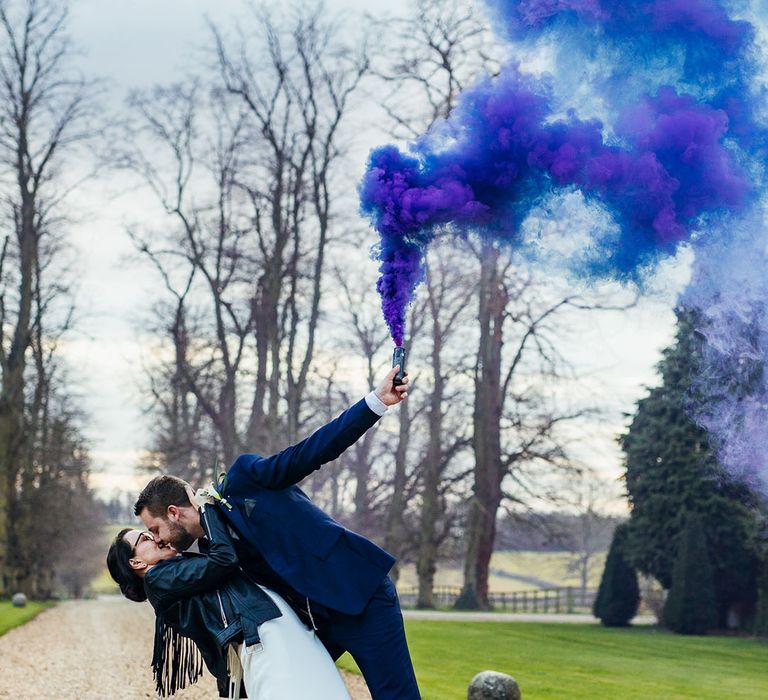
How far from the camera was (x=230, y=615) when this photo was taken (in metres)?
5.15

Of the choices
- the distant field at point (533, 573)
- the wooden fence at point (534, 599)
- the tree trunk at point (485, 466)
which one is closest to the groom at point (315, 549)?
the tree trunk at point (485, 466)

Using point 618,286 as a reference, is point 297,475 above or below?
below

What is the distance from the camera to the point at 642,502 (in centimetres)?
2616

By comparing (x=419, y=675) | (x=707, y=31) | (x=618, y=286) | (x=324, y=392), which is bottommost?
(x=419, y=675)

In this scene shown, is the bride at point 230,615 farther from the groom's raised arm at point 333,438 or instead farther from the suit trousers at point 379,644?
the groom's raised arm at point 333,438

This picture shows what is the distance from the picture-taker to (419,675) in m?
14.1

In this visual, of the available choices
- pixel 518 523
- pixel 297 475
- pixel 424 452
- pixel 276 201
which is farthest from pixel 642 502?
pixel 297 475

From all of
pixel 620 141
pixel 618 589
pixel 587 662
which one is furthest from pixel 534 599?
pixel 620 141

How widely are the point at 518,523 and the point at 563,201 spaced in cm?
2856

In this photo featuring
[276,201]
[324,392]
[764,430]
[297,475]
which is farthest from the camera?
[324,392]

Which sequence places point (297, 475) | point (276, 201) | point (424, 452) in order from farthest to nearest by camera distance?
point (424, 452)
point (276, 201)
point (297, 475)

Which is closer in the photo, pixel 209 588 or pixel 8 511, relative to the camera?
pixel 209 588

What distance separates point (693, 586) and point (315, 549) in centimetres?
2065

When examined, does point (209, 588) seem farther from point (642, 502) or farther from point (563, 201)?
point (642, 502)
